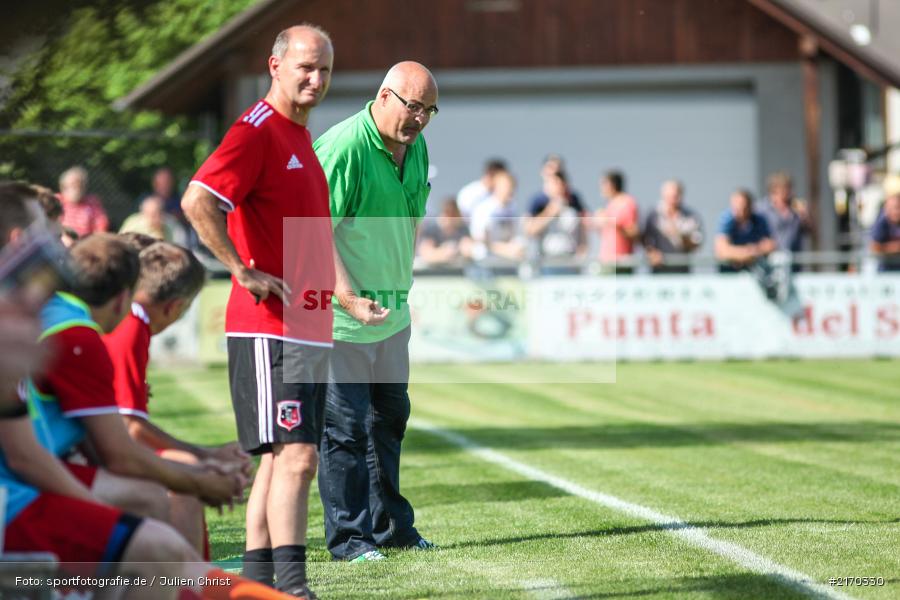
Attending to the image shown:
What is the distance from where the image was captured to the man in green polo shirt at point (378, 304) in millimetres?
6984

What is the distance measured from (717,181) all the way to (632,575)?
22995 mm

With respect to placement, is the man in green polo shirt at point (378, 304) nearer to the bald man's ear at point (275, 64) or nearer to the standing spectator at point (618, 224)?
the bald man's ear at point (275, 64)

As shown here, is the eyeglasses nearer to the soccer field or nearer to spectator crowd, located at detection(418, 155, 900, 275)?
the soccer field

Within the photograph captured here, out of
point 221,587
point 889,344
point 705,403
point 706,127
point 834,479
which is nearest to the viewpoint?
point 221,587

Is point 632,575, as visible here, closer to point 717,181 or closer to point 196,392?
point 196,392

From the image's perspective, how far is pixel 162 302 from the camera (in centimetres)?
538

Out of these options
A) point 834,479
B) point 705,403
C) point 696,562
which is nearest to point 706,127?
point 705,403

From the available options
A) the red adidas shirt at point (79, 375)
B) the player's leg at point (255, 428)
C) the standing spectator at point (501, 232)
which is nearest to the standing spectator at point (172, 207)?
the standing spectator at point (501, 232)

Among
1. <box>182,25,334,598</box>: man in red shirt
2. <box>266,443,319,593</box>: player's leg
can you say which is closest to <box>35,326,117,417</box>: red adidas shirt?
<box>182,25,334,598</box>: man in red shirt

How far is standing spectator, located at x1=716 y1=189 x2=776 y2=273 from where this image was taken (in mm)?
19781

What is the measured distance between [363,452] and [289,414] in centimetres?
148

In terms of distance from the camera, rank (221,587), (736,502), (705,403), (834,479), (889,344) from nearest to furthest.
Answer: (221,587) < (736,502) < (834,479) < (705,403) < (889,344)

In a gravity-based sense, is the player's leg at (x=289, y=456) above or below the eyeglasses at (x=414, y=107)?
below

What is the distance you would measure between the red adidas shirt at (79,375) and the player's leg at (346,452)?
2701 millimetres
